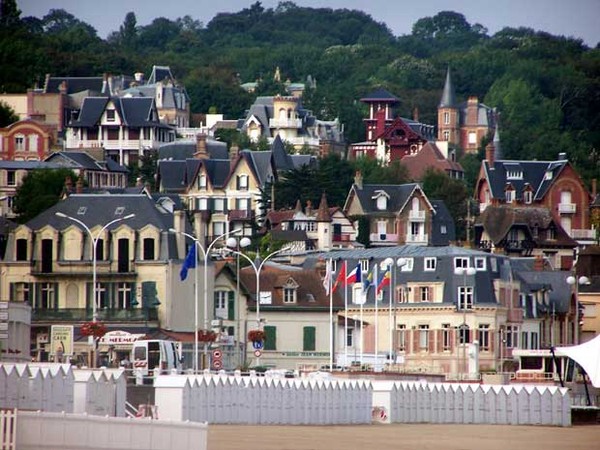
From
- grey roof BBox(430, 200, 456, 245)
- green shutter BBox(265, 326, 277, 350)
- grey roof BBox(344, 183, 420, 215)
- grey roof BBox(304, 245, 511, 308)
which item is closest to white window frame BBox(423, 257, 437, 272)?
grey roof BBox(304, 245, 511, 308)

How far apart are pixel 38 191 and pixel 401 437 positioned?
100 meters

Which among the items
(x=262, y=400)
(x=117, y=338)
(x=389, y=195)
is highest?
(x=389, y=195)

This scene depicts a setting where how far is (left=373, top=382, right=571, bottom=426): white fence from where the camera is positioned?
91438 millimetres

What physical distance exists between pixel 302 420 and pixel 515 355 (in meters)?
46.9

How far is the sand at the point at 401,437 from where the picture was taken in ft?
239

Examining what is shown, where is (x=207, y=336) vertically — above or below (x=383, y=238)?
below

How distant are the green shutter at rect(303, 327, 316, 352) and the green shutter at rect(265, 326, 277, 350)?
1590 mm

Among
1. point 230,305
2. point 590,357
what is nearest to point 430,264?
point 230,305

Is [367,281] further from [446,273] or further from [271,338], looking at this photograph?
[446,273]

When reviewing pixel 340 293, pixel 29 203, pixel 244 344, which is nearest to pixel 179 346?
pixel 244 344

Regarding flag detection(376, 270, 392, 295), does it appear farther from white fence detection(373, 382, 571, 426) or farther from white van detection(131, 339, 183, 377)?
white fence detection(373, 382, 571, 426)

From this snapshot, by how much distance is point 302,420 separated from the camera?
3324 inches

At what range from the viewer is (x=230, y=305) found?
12706cm

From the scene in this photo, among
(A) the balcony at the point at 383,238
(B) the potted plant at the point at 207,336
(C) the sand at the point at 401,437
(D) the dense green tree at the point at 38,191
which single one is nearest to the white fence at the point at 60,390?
(C) the sand at the point at 401,437
